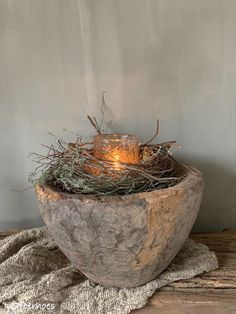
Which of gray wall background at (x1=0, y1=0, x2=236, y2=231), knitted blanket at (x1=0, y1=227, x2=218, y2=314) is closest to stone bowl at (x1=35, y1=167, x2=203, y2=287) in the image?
knitted blanket at (x1=0, y1=227, x2=218, y2=314)

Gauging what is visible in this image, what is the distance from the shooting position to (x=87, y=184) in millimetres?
637

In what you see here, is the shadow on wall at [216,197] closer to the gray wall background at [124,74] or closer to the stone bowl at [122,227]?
the gray wall background at [124,74]

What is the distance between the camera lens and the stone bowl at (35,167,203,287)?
1.92 ft

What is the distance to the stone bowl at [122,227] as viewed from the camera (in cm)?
59

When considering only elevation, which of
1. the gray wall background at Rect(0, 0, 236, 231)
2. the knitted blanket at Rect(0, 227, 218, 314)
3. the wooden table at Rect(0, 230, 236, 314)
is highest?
the gray wall background at Rect(0, 0, 236, 231)

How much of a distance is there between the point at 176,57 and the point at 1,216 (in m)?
0.55

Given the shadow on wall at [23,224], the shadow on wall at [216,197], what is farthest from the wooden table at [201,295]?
the shadow on wall at [23,224]

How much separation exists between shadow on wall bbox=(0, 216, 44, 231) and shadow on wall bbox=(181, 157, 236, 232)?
0.37 metres

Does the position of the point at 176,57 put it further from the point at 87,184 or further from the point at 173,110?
the point at 87,184

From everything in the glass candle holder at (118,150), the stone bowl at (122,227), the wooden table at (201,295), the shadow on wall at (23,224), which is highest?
the glass candle holder at (118,150)

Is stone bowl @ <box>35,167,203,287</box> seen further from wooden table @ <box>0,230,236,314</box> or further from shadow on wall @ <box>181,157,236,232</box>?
shadow on wall @ <box>181,157,236,232</box>

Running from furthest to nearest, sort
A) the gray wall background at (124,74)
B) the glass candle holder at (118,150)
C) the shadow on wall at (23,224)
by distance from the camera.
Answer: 1. the shadow on wall at (23,224)
2. the gray wall background at (124,74)
3. the glass candle holder at (118,150)

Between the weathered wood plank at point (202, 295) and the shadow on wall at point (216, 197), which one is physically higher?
the shadow on wall at point (216, 197)

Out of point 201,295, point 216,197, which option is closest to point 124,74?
point 216,197
